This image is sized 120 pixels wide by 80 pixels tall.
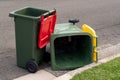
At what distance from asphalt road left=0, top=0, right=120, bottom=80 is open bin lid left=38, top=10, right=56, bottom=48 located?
599 millimetres

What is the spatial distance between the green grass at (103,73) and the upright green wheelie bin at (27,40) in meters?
0.82

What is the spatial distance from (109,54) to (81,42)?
0.58m

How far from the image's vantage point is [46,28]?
5.50 metres

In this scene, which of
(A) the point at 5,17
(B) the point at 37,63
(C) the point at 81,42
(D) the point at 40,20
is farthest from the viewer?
(A) the point at 5,17

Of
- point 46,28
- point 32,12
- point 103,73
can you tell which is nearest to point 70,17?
point 32,12

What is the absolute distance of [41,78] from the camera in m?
5.29

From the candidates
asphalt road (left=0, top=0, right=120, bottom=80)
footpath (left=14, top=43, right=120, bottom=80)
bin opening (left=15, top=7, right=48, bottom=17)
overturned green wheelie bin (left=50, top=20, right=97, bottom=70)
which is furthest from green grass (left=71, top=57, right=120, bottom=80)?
bin opening (left=15, top=7, right=48, bottom=17)

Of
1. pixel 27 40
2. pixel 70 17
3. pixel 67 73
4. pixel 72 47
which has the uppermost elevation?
pixel 27 40

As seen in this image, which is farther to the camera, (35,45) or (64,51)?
(64,51)

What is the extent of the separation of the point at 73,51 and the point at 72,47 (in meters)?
0.08

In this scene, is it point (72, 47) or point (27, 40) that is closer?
point (27, 40)

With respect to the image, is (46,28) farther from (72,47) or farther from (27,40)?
(72,47)

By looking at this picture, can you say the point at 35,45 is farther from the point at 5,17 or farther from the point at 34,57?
the point at 5,17

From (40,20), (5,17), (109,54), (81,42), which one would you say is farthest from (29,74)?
(5,17)
